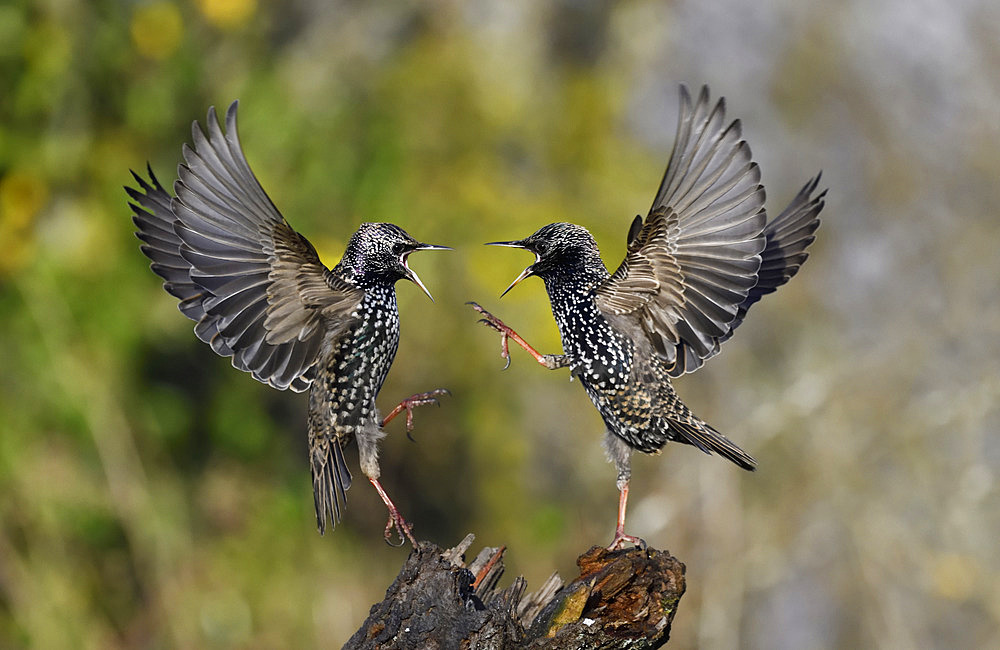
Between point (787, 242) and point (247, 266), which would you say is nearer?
point (247, 266)

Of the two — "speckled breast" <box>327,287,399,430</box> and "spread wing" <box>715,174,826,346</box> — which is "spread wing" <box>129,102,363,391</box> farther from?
"spread wing" <box>715,174,826,346</box>

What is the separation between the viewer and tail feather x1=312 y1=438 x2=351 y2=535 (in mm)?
3547

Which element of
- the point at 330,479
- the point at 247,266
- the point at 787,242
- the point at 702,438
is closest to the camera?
the point at 247,266

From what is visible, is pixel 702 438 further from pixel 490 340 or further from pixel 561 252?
pixel 490 340

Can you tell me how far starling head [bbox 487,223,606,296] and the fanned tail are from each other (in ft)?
2.82

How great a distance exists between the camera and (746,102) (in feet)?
26.6

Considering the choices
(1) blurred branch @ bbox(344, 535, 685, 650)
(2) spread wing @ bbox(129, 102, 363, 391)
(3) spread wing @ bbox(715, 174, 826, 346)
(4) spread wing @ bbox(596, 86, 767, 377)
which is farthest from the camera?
(3) spread wing @ bbox(715, 174, 826, 346)

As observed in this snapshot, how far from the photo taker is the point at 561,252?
11.9ft

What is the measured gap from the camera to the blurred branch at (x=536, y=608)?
298 cm

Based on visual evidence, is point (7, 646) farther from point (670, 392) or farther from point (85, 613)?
point (670, 392)

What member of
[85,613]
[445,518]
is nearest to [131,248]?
[85,613]

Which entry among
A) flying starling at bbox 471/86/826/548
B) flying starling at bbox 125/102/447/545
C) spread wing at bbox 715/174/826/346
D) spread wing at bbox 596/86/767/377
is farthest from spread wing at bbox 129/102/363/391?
spread wing at bbox 715/174/826/346

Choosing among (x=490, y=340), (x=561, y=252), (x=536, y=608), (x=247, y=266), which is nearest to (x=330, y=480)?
(x=247, y=266)

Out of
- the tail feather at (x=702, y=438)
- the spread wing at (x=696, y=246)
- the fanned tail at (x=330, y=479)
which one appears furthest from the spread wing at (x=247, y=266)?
the tail feather at (x=702, y=438)
